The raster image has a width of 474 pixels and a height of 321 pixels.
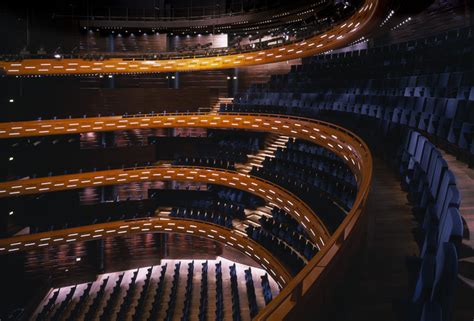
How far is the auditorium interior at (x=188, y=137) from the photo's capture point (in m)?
8.68

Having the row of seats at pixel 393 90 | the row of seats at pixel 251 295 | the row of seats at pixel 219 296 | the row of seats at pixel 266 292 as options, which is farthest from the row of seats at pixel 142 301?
the row of seats at pixel 393 90

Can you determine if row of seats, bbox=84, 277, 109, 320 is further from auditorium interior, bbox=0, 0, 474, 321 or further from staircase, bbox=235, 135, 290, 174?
staircase, bbox=235, 135, 290, 174

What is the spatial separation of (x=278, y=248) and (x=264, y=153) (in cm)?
361

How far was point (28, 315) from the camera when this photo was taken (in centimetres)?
1097

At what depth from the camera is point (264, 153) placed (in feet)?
41.6

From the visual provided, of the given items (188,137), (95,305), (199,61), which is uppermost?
(199,61)

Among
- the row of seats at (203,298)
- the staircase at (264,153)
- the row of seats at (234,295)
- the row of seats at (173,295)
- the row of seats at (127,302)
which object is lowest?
the row of seats at (127,302)

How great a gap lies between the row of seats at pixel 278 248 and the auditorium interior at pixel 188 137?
37 mm

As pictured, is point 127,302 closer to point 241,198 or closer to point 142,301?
point 142,301

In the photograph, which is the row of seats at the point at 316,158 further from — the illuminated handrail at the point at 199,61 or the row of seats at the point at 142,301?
the row of seats at the point at 142,301

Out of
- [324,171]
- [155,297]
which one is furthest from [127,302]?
[324,171]

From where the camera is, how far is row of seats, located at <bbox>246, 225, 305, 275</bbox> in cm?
877

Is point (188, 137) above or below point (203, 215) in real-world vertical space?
above

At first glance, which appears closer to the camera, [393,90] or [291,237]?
[393,90]
